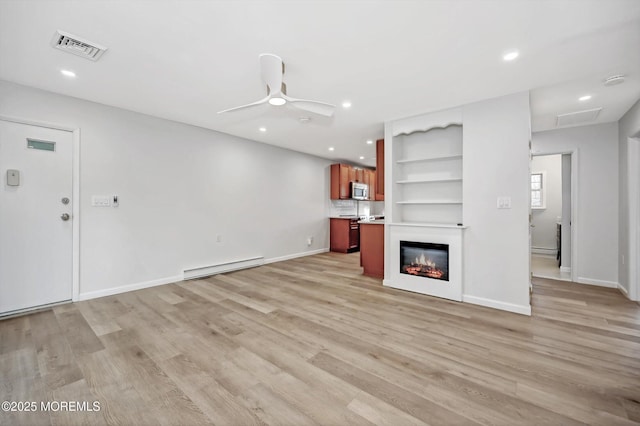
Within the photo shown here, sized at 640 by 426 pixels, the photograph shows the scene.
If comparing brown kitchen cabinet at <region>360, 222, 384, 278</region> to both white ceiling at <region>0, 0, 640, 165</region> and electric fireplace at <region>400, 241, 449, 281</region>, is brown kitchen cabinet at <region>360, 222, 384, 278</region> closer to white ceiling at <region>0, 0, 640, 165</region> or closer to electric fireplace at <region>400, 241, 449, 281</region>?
electric fireplace at <region>400, 241, 449, 281</region>

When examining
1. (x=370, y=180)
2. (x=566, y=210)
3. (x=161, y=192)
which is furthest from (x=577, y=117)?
(x=161, y=192)

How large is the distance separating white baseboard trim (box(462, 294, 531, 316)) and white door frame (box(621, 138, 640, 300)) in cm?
180

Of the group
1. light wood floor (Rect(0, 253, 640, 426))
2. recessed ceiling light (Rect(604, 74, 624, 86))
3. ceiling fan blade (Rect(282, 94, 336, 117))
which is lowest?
light wood floor (Rect(0, 253, 640, 426))

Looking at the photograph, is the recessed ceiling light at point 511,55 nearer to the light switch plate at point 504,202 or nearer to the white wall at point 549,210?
the light switch plate at point 504,202

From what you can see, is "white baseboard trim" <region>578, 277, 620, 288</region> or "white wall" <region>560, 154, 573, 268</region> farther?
"white wall" <region>560, 154, 573, 268</region>

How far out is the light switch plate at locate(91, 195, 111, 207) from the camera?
3.38 meters

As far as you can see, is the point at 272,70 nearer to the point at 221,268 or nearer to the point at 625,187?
the point at 221,268

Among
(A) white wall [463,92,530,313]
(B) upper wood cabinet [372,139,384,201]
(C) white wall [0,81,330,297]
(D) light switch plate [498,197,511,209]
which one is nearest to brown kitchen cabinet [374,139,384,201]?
(B) upper wood cabinet [372,139,384,201]

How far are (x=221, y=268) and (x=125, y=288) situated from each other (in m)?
1.44

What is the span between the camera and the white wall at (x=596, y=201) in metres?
3.92

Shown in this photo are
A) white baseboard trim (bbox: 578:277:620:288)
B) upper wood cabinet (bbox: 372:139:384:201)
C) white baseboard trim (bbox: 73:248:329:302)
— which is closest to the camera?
white baseboard trim (bbox: 73:248:329:302)

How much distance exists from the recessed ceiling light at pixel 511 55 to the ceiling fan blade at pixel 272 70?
1.97 metres

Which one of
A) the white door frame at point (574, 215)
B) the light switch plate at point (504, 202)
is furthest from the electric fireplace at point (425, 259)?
the white door frame at point (574, 215)

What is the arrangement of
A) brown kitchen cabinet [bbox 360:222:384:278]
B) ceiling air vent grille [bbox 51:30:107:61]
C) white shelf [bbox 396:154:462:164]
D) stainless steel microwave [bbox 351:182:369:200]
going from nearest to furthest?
ceiling air vent grille [bbox 51:30:107:61] < white shelf [bbox 396:154:462:164] < brown kitchen cabinet [bbox 360:222:384:278] < stainless steel microwave [bbox 351:182:369:200]
